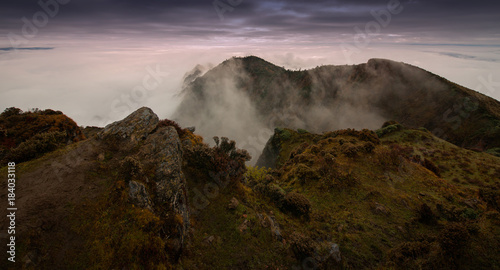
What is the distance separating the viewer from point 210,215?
42.1 feet

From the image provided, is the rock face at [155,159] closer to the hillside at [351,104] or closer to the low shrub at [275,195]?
the low shrub at [275,195]

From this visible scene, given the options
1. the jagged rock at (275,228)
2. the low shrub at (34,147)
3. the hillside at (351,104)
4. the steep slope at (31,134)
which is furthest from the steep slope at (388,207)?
the hillside at (351,104)

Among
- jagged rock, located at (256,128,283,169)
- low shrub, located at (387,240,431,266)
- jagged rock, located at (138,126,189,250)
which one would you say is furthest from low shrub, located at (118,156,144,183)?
jagged rock, located at (256,128,283,169)

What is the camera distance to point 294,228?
14.5 metres

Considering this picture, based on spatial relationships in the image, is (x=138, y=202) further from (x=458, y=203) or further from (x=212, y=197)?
(x=458, y=203)

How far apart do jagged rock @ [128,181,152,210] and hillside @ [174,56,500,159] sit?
228 feet

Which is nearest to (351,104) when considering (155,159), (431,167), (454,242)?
(431,167)

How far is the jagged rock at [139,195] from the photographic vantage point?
30.2ft

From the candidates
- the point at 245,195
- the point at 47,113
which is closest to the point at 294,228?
the point at 245,195

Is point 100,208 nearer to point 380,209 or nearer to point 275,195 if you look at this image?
point 275,195

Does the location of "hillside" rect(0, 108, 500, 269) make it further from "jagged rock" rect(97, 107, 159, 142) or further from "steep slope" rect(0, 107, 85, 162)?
"steep slope" rect(0, 107, 85, 162)

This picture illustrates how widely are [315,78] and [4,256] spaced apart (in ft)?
472

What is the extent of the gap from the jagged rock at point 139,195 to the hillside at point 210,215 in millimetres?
45

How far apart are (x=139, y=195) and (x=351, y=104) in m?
115
